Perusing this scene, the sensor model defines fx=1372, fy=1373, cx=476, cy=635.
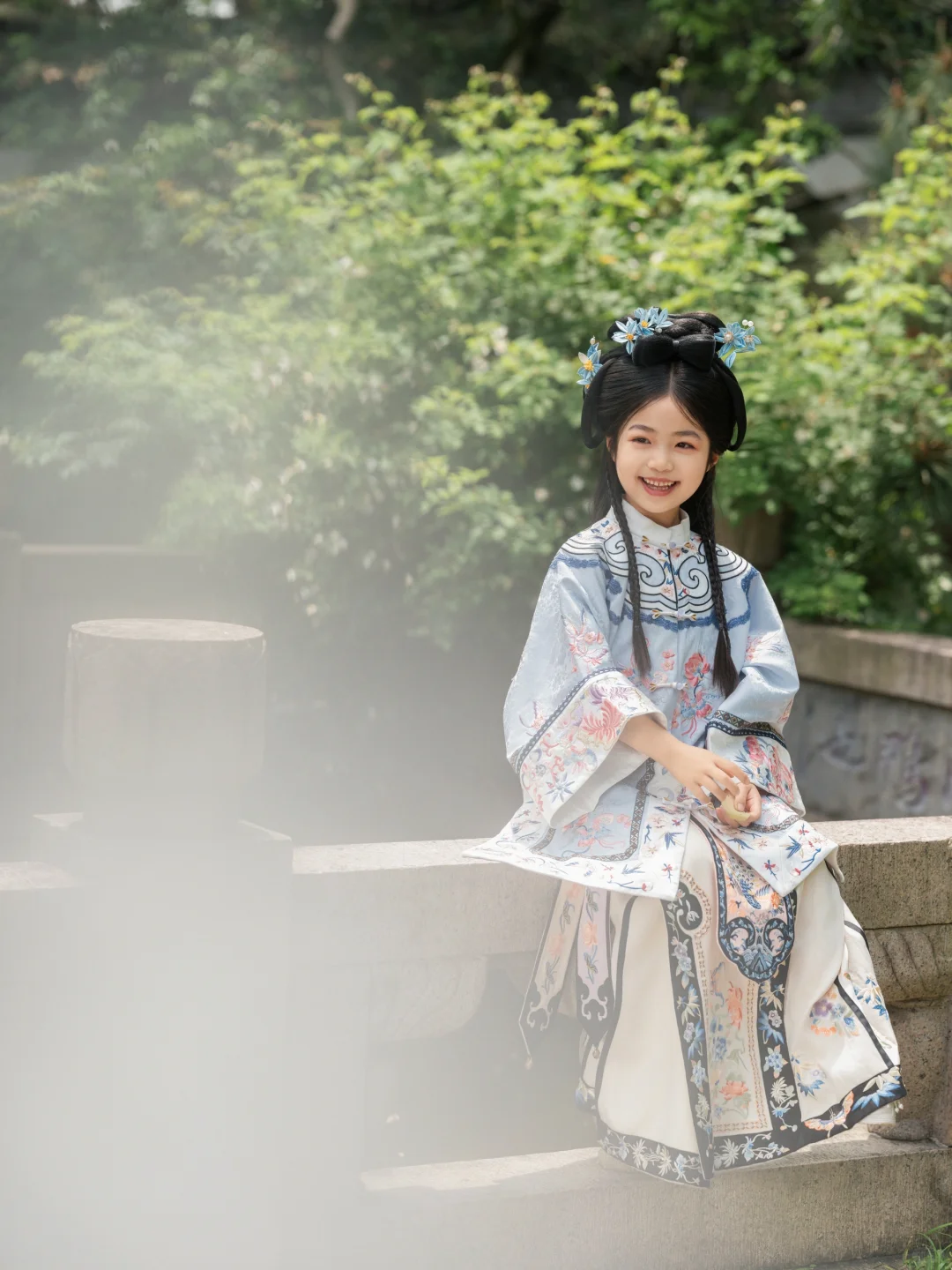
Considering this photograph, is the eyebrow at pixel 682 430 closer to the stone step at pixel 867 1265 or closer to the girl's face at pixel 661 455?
the girl's face at pixel 661 455

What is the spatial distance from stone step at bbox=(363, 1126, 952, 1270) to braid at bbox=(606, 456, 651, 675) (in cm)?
106

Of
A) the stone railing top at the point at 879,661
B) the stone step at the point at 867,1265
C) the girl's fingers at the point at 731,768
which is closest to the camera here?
the girl's fingers at the point at 731,768

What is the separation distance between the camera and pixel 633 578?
2.57 metres

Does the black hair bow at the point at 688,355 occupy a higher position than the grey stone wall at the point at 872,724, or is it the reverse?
the black hair bow at the point at 688,355

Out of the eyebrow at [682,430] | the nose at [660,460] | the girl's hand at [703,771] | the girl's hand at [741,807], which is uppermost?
the eyebrow at [682,430]

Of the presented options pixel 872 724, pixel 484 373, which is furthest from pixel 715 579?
pixel 872 724

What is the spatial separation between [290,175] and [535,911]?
7.30 meters

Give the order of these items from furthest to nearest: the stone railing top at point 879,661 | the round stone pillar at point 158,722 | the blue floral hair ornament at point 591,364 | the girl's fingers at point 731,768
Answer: the stone railing top at point 879,661
the blue floral hair ornament at point 591,364
the girl's fingers at point 731,768
the round stone pillar at point 158,722

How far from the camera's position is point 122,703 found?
91.2 inches

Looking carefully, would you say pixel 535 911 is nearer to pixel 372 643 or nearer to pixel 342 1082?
pixel 342 1082

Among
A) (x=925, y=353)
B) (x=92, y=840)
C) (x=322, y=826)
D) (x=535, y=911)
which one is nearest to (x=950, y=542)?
(x=925, y=353)

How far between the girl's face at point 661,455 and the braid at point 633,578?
0.13 ft

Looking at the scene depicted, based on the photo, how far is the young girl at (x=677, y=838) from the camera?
7.98 ft

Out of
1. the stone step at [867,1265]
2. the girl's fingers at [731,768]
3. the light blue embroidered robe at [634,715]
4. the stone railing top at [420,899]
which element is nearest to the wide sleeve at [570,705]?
the light blue embroidered robe at [634,715]
